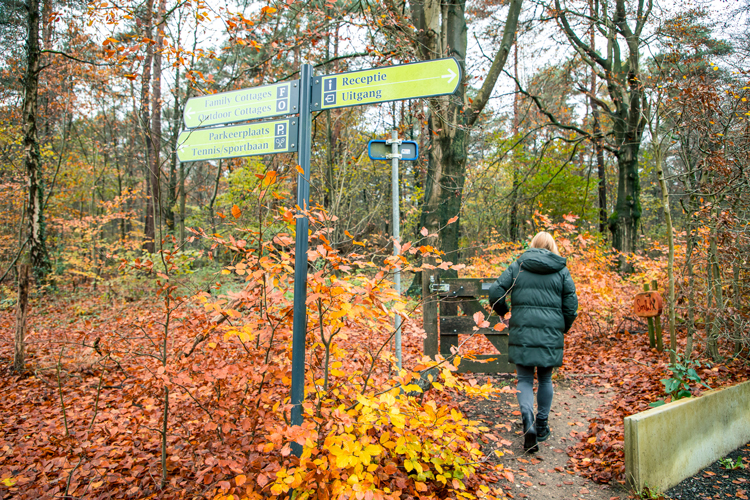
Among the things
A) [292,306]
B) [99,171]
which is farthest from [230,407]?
[99,171]

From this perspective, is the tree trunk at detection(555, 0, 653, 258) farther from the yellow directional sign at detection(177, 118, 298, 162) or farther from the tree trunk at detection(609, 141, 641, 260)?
the yellow directional sign at detection(177, 118, 298, 162)

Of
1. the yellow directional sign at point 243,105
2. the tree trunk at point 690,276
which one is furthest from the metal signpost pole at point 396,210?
the tree trunk at point 690,276

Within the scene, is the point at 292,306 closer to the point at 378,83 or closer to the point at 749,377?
the point at 378,83

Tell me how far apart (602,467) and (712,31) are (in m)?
9.70

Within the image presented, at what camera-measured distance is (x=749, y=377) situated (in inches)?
136

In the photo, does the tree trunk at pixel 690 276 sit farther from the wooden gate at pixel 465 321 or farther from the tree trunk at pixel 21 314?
the tree trunk at pixel 21 314

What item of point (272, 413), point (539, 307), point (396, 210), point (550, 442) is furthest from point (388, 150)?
point (550, 442)

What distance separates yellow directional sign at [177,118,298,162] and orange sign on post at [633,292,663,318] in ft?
15.4

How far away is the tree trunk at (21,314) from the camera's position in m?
4.84

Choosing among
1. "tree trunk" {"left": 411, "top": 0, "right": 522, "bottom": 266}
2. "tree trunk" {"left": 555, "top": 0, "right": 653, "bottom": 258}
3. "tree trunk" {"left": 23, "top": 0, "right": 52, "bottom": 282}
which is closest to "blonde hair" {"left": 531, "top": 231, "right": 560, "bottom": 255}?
"tree trunk" {"left": 411, "top": 0, "right": 522, "bottom": 266}

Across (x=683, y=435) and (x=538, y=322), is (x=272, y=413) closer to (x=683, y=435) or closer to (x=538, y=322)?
(x=538, y=322)

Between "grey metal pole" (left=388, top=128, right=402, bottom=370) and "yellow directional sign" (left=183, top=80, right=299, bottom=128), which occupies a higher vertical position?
"yellow directional sign" (left=183, top=80, right=299, bottom=128)

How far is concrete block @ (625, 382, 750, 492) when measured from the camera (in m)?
2.47

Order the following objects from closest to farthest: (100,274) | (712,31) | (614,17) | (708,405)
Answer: (708,405), (712,31), (614,17), (100,274)
